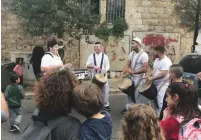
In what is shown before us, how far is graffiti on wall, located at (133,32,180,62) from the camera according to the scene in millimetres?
17109

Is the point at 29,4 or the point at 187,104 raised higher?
the point at 29,4

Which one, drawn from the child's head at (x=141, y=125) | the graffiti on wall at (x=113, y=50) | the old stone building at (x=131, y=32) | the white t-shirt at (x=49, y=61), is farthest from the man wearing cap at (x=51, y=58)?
the graffiti on wall at (x=113, y=50)

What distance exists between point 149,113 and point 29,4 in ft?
32.3

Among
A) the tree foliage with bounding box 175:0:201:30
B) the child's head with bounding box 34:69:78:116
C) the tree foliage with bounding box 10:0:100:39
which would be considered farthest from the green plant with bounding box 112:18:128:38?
the child's head with bounding box 34:69:78:116

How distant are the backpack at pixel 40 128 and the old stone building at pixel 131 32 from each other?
470 inches

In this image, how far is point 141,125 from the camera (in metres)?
2.64

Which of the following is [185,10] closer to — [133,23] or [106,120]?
[133,23]

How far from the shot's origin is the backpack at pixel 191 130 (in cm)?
312

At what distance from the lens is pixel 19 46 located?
15281 mm

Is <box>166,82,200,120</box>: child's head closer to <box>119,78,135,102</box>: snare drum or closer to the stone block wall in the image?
<box>119,78,135,102</box>: snare drum

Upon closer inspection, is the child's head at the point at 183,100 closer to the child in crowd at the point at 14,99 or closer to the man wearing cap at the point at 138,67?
the child in crowd at the point at 14,99

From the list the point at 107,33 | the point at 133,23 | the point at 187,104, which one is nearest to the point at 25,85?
the point at 107,33

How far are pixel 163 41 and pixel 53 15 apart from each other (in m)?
7.16

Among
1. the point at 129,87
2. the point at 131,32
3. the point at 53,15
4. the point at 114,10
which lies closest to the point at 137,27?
the point at 131,32
